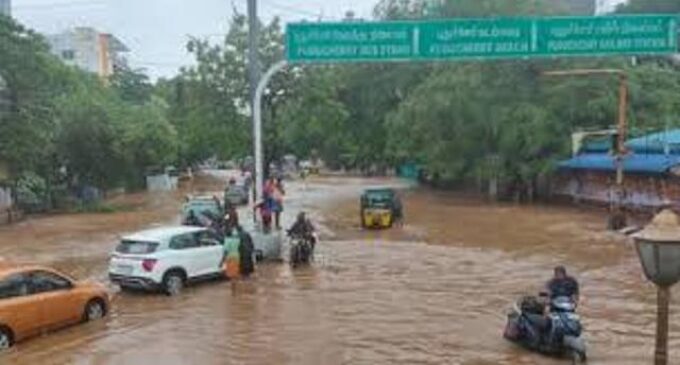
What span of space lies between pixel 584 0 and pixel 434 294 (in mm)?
84738

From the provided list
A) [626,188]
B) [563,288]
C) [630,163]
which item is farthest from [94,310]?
[626,188]

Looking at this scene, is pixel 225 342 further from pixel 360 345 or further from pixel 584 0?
pixel 584 0

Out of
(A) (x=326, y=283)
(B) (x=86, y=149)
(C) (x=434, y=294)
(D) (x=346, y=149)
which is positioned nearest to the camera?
(C) (x=434, y=294)

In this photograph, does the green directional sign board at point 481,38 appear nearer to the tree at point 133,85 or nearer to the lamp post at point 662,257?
the lamp post at point 662,257

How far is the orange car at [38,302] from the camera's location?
17797mm

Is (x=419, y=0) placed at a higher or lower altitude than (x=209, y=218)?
higher

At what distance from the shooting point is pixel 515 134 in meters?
52.8

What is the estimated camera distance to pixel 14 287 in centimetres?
1811

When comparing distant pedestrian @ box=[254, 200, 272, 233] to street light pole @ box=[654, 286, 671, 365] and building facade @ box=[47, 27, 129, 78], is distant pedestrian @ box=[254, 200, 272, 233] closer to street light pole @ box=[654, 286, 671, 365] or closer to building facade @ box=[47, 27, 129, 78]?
street light pole @ box=[654, 286, 671, 365]

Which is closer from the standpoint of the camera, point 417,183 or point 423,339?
point 423,339

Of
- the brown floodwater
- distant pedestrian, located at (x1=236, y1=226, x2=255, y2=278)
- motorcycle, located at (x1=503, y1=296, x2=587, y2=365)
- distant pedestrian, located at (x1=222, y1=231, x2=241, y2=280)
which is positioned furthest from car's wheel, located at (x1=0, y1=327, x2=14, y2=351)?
distant pedestrian, located at (x1=236, y1=226, x2=255, y2=278)

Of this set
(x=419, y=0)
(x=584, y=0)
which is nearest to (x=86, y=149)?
(x=419, y=0)

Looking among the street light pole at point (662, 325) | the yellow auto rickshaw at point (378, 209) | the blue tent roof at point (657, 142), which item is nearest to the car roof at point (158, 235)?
the street light pole at point (662, 325)

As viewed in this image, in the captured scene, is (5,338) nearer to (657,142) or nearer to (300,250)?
(300,250)
